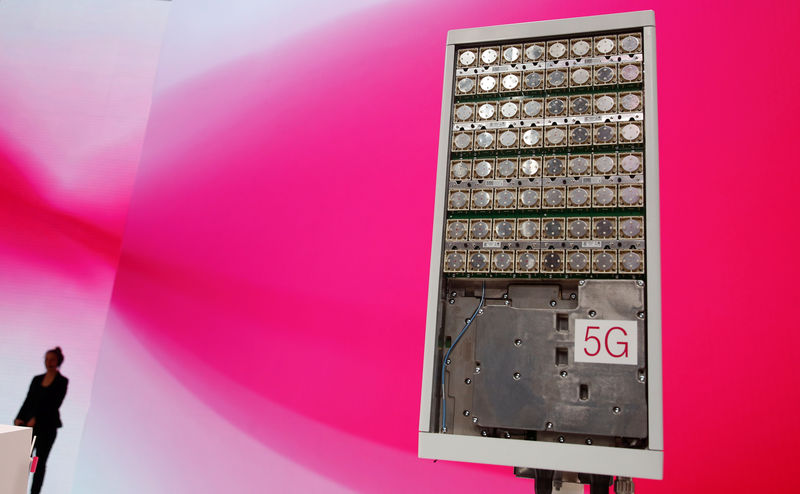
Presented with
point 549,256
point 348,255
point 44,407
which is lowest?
point 44,407

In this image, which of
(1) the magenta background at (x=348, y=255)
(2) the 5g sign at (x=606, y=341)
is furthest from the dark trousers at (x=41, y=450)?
(2) the 5g sign at (x=606, y=341)

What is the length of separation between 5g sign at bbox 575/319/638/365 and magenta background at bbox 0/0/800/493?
54.0 inches

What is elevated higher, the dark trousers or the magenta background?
the magenta background

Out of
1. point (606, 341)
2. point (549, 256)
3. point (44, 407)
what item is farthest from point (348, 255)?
point (44, 407)

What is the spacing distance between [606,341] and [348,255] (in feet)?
7.37

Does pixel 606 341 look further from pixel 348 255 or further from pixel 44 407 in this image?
pixel 44 407

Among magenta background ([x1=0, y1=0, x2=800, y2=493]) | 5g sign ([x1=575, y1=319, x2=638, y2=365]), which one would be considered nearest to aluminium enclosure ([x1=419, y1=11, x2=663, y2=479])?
5g sign ([x1=575, y1=319, x2=638, y2=365])

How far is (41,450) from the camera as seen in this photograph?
462 centimetres

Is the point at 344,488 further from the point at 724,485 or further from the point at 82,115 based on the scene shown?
the point at 82,115

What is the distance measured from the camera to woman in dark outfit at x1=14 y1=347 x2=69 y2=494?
4621mm

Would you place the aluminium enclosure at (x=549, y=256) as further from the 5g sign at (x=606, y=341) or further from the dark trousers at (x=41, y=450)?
the dark trousers at (x=41, y=450)

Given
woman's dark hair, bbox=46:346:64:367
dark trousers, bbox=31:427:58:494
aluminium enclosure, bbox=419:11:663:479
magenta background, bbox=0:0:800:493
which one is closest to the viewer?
aluminium enclosure, bbox=419:11:663:479

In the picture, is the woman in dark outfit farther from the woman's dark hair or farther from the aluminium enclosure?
the aluminium enclosure

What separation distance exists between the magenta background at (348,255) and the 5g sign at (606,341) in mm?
1370
